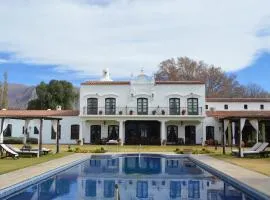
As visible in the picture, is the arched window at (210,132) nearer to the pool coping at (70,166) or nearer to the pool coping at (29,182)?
the pool coping at (70,166)

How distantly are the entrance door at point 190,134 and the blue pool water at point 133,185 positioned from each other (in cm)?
1966

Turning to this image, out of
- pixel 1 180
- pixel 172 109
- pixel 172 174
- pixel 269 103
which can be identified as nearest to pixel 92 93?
pixel 172 109

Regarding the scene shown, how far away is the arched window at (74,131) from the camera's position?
39.8 meters

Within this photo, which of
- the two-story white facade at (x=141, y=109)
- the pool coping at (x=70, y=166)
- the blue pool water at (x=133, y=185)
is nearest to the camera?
the pool coping at (x=70, y=166)

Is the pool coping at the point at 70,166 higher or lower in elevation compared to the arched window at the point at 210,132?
lower

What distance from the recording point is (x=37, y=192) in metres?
12.1

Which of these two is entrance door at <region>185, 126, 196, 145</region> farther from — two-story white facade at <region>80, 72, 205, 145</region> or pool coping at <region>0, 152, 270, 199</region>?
pool coping at <region>0, 152, 270, 199</region>

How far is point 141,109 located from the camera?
39188 mm

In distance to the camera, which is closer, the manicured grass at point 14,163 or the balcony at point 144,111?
the manicured grass at point 14,163

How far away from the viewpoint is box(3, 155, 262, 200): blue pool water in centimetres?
1164

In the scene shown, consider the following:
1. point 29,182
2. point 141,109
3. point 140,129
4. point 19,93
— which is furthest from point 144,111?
point 19,93

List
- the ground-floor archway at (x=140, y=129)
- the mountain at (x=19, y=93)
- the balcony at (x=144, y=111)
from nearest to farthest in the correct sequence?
the balcony at (x=144, y=111) → the ground-floor archway at (x=140, y=129) → the mountain at (x=19, y=93)

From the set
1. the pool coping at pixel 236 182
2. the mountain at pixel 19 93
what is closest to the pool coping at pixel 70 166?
the pool coping at pixel 236 182

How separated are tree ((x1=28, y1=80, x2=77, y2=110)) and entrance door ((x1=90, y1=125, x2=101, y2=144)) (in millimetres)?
12591
